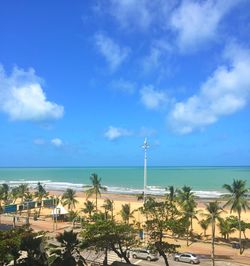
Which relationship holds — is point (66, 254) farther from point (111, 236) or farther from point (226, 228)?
point (226, 228)

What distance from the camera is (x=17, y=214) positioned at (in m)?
88.9

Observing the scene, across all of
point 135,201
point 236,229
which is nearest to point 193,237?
point 236,229

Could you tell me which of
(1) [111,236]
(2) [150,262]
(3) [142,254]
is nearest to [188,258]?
(2) [150,262]

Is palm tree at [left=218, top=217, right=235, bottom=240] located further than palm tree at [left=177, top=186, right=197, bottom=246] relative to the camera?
Yes

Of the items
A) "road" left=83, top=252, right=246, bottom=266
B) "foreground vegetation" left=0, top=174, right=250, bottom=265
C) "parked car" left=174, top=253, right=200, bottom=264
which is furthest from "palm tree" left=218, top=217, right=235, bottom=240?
"parked car" left=174, top=253, right=200, bottom=264

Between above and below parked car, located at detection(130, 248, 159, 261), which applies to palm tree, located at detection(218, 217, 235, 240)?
above

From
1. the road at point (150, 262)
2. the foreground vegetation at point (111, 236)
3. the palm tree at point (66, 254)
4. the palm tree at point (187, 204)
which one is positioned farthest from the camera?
the palm tree at point (187, 204)

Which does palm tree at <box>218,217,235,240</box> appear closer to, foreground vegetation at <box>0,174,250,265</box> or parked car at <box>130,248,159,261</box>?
foreground vegetation at <box>0,174,250,265</box>

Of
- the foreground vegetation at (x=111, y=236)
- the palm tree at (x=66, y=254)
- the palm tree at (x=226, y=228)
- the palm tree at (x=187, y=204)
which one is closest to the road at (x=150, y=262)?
the foreground vegetation at (x=111, y=236)

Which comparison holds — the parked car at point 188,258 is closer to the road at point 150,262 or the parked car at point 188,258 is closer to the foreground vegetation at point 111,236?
the road at point 150,262

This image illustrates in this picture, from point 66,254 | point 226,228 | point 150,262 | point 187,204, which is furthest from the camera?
point 226,228

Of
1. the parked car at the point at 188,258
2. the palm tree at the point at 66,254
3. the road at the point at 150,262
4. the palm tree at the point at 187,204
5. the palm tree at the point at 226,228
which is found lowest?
the road at the point at 150,262

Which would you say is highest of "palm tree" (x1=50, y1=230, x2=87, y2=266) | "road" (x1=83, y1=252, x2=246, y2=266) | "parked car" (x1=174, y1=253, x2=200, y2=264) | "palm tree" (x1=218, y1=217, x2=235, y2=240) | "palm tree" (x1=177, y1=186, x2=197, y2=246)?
"palm tree" (x1=177, y1=186, x2=197, y2=246)

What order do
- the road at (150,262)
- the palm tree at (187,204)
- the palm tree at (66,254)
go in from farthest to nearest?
the palm tree at (187,204), the road at (150,262), the palm tree at (66,254)
